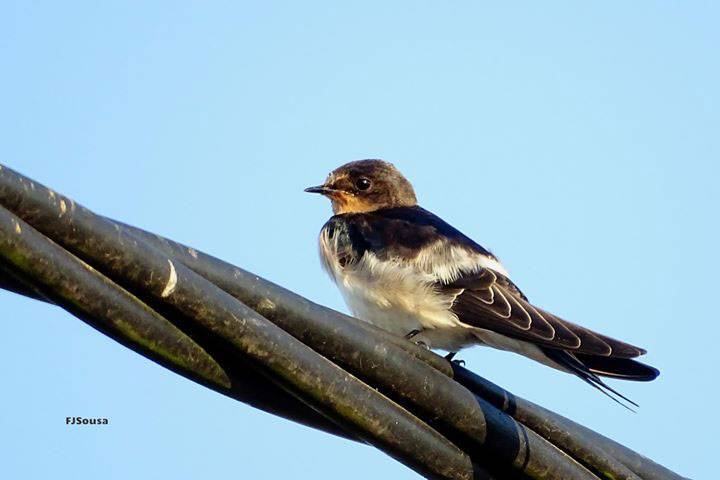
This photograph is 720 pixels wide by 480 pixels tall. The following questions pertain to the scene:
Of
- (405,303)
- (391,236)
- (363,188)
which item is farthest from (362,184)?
(405,303)

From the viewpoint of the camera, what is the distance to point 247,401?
2.12 metres

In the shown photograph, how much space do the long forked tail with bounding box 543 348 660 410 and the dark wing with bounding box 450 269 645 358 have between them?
0.24 feet

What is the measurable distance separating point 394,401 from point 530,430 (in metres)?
0.31

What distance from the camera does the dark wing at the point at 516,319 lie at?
10.6 feet

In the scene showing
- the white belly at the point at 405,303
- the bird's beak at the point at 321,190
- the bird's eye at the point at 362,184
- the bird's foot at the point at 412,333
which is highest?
the bird's eye at the point at 362,184

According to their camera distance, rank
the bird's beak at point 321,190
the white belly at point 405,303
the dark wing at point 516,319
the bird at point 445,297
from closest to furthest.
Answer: the dark wing at point 516,319
the bird at point 445,297
the white belly at point 405,303
the bird's beak at point 321,190

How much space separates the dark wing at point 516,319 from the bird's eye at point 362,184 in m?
1.60

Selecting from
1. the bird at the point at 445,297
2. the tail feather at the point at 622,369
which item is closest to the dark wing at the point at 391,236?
the bird at the point at 445,297

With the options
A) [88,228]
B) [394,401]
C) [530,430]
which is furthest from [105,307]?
[530,430]

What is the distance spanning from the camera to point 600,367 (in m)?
3.40

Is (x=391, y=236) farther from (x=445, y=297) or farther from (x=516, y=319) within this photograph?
(x=516, y=319)

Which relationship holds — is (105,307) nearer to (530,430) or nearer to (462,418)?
(462,418)

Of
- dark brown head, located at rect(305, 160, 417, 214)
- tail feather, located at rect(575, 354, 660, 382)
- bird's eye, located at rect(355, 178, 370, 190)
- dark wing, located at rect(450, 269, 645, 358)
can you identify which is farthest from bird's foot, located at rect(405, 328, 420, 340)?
bird's eye, located at rect(355, 178, 370, 190)

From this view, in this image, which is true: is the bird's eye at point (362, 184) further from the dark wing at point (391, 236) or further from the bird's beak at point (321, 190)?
the dark wing at point (391, 236)
